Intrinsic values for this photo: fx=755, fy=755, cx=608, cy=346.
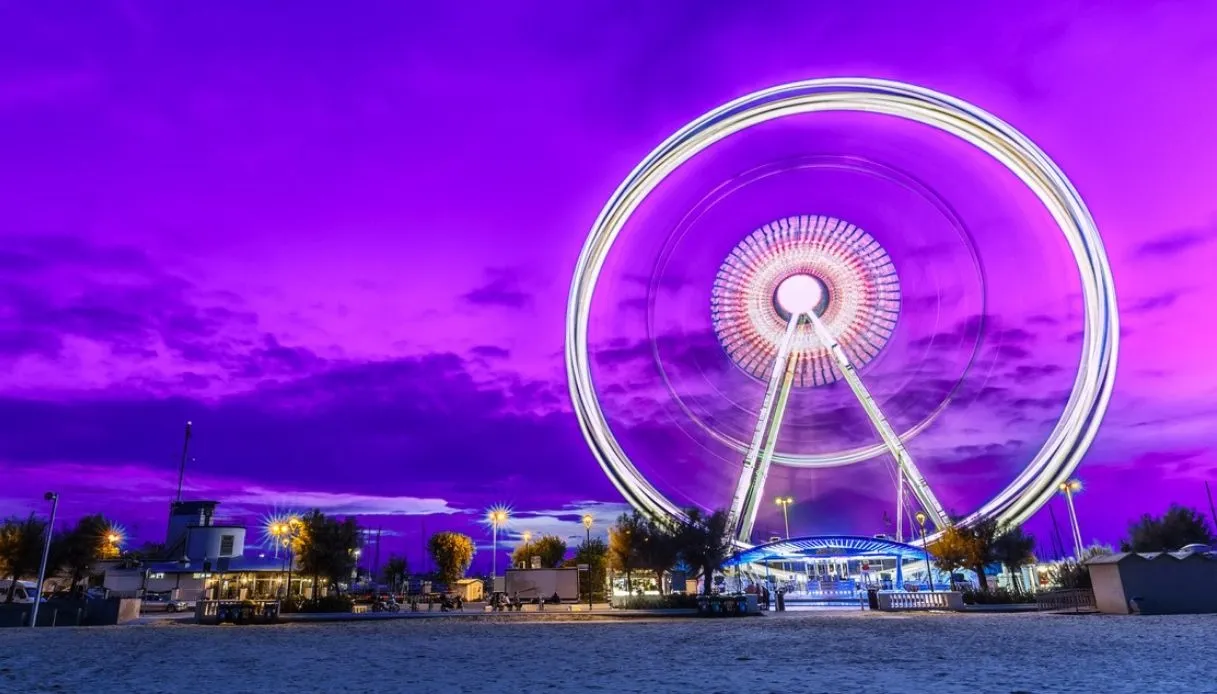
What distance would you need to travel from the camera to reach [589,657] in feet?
42.5

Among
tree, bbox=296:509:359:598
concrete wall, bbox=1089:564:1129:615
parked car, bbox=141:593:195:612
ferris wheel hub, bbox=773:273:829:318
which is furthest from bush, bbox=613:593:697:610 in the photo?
parked car, bbox=141:593:195:612

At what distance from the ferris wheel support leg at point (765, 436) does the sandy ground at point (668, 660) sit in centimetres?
1782

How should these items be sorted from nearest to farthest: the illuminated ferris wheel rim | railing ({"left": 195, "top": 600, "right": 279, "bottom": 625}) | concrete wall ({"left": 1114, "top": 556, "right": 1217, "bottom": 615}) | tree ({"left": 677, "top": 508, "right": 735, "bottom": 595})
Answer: concrete wall ({"left": 1114, "top": 556, "right": 1217, "bottom": 615}), railing ({"left": 195, "top": 600, "right": 279, "bottom": 625}), the illuminated ferris wheel rim, tree ({"left": 677, "top": 508, "right": 735, "bottom": 595})

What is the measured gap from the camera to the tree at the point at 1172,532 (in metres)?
42.6

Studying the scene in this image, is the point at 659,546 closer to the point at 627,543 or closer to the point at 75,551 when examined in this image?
the point at 627,543

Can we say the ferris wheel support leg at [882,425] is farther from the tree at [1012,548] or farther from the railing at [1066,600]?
the railing at [1066,600]

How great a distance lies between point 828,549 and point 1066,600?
86.5 ft

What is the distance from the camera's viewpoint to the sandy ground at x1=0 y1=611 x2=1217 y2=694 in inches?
358

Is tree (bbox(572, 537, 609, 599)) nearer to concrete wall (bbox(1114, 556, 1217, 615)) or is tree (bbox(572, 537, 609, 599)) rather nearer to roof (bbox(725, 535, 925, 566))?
roof (bbox(725, 535, 925, 566))

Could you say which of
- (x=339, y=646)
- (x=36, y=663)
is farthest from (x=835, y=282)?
(x=36, y=663)

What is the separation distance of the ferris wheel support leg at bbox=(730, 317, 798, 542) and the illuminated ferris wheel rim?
12.2ft

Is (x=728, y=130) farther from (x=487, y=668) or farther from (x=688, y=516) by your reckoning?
(x=487, y=668)

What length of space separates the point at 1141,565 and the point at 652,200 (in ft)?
75.9

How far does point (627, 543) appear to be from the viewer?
42.2m
